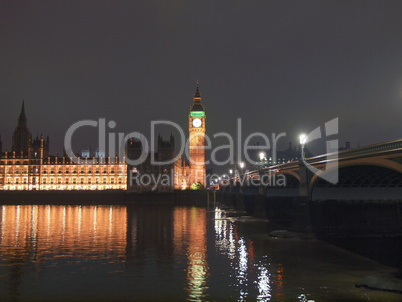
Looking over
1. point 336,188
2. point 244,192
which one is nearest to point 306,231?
point 336,188

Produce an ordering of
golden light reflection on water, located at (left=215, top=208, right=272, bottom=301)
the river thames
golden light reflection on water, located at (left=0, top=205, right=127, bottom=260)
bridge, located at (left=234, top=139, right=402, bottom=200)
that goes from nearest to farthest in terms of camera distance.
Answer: the river thames → golden light reflection on water, located at (left=215, top=208, right=272, bottom=301) → bridge, located at (left=234, top=139, right=402, bottom=200) → golden light reflection on water, located at (left=0, top=205, right=127, bottom=260)

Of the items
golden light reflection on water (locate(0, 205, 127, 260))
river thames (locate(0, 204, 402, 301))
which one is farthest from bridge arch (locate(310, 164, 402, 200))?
golden light reflection on water (locate(0, 205, 127, 260))

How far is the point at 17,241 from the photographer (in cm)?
4719

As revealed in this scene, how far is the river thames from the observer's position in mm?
24538

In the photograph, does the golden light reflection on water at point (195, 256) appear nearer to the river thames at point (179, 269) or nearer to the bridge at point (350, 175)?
the river thames at point (179, 269)

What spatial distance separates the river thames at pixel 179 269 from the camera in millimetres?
24538

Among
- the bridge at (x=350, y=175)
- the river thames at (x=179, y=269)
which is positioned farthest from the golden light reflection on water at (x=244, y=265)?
the bridge at (x=350, y=175)

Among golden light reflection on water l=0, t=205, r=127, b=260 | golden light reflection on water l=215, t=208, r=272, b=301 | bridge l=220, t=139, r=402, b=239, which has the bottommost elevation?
golden light reflection on water l=215, t=208, r=272, b=301

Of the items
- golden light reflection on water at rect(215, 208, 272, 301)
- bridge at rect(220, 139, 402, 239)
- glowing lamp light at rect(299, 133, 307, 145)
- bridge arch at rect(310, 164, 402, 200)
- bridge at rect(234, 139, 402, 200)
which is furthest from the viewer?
bridge arch at rect(310, 164, 402, 200)

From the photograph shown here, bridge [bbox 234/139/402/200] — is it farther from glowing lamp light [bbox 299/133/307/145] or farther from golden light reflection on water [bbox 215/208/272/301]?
golden light reflection on water [bbox 215/208/272/301]

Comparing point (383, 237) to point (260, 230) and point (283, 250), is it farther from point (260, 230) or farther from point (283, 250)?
point (283, 250)

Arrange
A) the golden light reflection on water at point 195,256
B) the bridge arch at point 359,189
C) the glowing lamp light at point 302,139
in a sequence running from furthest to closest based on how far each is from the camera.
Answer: the bridge arch at point 359,189 → the glowing lamp light at point 302,139 → the golden light reflection on water at point 195,256

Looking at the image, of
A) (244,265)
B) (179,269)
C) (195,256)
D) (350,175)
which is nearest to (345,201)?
(350,175)

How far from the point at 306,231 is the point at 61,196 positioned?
121912 mm
